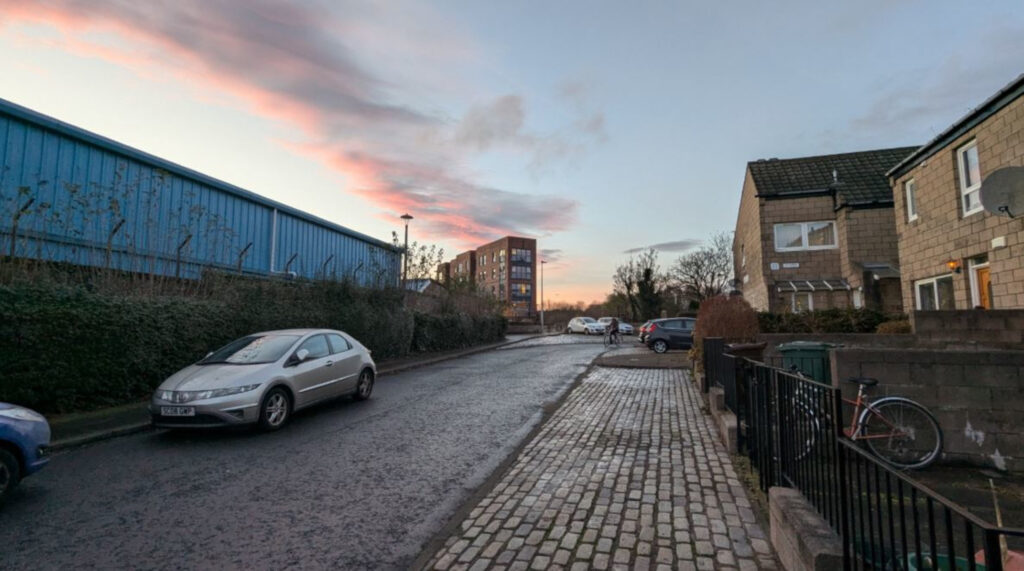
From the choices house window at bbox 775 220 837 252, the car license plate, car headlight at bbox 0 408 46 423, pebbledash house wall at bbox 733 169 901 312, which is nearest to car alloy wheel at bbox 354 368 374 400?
the car license plate

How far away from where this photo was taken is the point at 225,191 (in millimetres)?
16422

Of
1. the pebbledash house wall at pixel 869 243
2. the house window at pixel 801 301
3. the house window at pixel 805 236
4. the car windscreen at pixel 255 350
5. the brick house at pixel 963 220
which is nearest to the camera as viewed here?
the car windscreen at pixel 255 350

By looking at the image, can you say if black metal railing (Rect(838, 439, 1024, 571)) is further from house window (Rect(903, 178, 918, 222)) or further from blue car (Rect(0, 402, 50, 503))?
house window (Rect(903, 178, 918, 222))

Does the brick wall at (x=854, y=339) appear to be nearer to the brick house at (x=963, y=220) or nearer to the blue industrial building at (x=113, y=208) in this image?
the brick house at (x=963, y=220)

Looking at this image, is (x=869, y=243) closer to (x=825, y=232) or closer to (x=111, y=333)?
(x=825, y=232)

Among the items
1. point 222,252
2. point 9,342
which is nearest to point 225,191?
point 222,252

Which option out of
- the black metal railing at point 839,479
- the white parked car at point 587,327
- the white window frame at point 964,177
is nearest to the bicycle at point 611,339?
the white parked car at point 587,327

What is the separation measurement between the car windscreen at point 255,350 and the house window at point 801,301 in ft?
61.6

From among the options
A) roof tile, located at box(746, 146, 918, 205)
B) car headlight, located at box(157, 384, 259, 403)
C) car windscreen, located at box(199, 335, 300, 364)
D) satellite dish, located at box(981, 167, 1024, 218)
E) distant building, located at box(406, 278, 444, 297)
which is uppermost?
roof tile, located at box(746, 146, 918, 205)

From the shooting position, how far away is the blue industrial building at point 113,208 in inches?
409

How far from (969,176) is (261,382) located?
1486cm

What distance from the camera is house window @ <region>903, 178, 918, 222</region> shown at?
1306 centimetres

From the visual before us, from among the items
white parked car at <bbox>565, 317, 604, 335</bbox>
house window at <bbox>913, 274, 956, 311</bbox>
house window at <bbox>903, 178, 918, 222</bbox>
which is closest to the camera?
house window at <bbox>913, 274, 956, 311</bbox>

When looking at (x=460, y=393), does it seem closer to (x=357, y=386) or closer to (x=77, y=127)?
(x=357, y=386)
